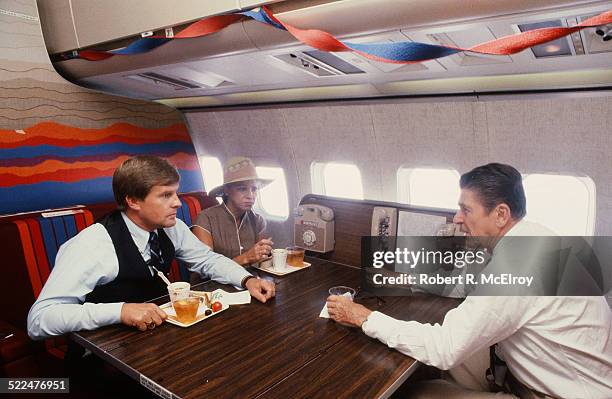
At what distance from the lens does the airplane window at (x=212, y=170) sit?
568 cm

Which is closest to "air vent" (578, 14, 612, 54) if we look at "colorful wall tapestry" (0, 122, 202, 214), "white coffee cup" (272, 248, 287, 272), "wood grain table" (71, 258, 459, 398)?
"wood grain table" (71, 258, 459, 398)

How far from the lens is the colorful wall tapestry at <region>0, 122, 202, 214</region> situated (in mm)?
3297

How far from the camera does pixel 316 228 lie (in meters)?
2.97

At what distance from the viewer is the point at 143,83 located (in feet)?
12.6

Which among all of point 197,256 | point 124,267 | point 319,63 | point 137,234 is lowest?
point 197,256

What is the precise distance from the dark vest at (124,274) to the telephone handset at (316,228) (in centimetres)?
123

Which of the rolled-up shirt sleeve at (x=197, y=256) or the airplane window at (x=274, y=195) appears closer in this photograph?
the rolled-up shirt sleeve at (x=197, y=256)

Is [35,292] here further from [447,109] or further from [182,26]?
[447,109]

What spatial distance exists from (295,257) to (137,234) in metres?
0.95

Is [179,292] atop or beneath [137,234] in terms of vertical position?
beneath

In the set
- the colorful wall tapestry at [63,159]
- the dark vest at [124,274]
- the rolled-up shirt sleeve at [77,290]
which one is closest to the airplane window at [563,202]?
the dark vest at [124,274]

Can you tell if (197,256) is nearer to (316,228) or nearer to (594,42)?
(316,228)

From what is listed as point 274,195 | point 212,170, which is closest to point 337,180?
point 274,195

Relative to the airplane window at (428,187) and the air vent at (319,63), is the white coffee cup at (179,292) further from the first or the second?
the airplane window at (428,187)
